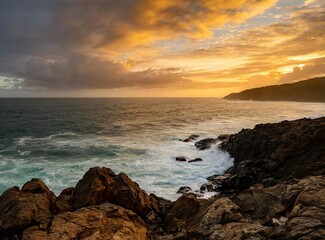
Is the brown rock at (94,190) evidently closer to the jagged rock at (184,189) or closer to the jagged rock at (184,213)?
the jagged rock at (184,213)

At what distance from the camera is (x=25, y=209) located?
14891 mm

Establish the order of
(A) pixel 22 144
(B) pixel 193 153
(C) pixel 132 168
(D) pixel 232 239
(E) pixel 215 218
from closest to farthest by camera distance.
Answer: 1. (D) pixel 232 239
2. (E) pixel 215 218
3. (C) pixel 132 168
4. (B) pixel 193 153
5. (A) pixel 22 144

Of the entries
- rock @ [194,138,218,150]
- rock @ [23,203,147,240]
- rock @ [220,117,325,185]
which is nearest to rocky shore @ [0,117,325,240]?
rock @ [23,203,147,240]

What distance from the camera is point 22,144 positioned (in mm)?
51688

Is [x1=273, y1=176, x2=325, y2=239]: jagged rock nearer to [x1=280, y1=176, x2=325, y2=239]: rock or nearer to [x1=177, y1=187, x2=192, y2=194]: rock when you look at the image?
[x1=280, y1=176, x2=325, y2=239]: rock

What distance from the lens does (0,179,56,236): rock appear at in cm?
1409

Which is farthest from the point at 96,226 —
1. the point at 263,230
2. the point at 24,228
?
the point at 263,230

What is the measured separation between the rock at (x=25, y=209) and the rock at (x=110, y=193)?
1979 millimetres

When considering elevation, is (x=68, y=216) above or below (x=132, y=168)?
above

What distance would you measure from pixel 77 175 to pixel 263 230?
81.4 feet

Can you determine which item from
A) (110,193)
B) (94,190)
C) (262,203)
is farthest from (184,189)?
(94,190)

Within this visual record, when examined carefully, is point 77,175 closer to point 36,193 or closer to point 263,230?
point 36,193

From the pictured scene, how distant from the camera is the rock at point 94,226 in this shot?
13109 millimetres

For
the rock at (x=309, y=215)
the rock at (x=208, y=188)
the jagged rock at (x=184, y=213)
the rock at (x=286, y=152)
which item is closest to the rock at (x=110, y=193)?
the jagged rock at (x=184, y=213)
